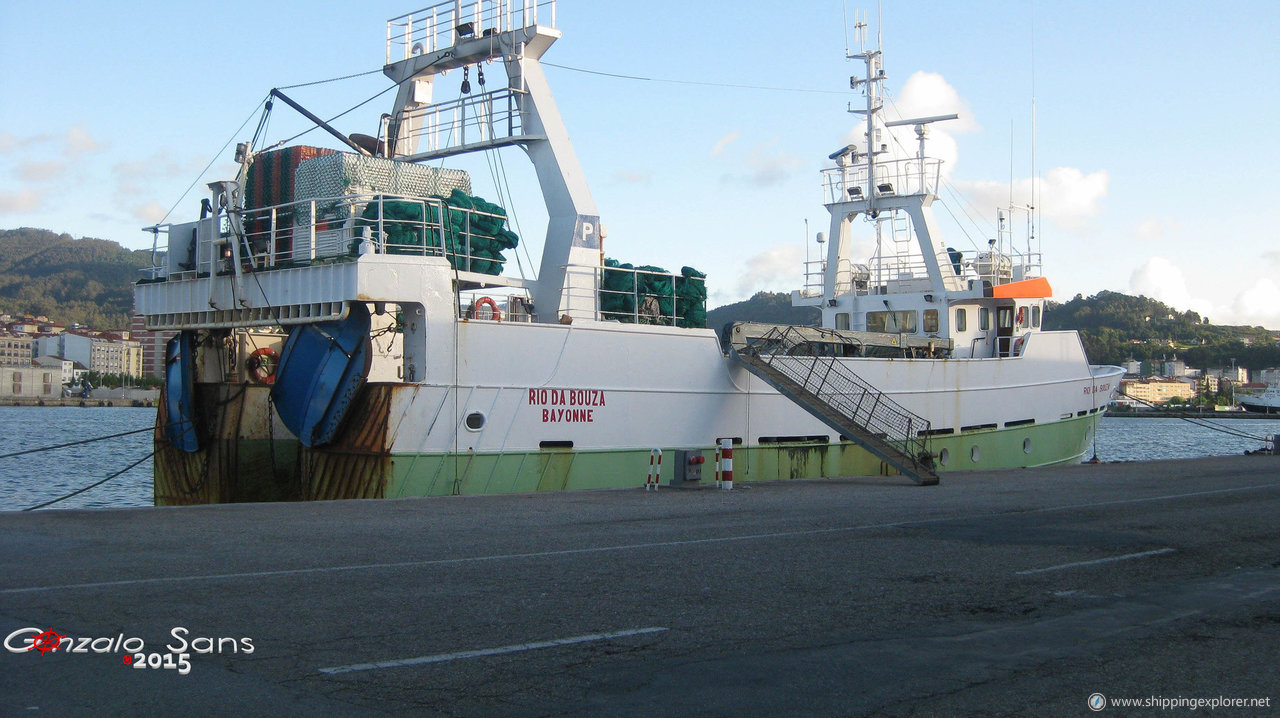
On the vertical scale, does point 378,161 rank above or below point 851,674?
above

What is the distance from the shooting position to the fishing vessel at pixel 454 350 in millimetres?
14336

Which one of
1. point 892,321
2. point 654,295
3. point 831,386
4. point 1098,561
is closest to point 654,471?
point 654,295

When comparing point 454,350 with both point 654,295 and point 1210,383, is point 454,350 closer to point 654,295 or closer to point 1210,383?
point 654,295

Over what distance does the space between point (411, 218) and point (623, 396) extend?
169 inches

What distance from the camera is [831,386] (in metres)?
19.8

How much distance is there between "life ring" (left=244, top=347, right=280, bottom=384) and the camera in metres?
17.3

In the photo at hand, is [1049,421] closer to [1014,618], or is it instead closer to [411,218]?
[411,218]

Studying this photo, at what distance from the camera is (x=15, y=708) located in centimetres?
421

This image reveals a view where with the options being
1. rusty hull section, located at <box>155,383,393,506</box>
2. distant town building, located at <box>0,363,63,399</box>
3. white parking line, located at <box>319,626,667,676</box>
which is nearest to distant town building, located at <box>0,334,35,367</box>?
distant town building, located at <box>0,363,63,399</box>

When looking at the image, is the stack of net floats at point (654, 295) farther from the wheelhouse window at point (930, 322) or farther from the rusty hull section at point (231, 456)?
the wheelhouse window at point (930, 322)

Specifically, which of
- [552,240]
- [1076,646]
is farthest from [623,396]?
[1076,646]

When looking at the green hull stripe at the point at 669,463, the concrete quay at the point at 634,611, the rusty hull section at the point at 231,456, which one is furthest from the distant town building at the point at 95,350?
the concrete quay at the point at 634,611

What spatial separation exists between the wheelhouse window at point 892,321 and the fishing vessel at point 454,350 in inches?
104

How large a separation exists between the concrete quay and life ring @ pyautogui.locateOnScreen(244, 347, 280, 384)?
6234 mm
